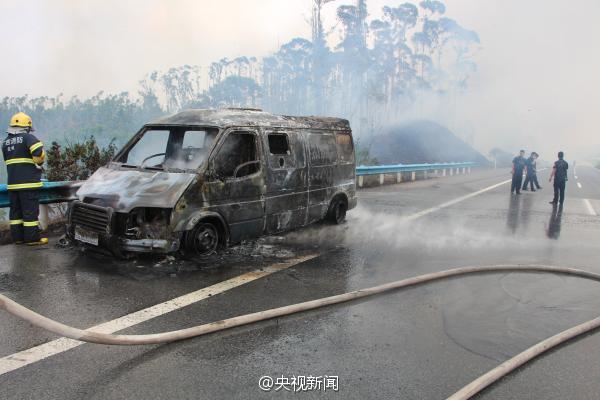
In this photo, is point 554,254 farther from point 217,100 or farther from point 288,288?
point 217,100


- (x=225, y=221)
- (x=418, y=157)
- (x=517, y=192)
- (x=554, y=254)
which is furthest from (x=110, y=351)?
(x=418, y=157)

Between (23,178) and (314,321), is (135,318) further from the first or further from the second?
(23,178)

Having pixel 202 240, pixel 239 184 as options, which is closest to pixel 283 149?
pixel 239 184

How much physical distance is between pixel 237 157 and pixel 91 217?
6.80 ft

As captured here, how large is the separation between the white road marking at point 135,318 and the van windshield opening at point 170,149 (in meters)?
1.68

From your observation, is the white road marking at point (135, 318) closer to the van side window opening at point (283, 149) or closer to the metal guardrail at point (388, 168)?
the van side window opening at point (283, 149)

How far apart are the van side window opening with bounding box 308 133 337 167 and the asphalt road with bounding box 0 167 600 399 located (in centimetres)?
144

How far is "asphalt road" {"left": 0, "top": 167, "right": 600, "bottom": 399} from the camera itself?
2996mm

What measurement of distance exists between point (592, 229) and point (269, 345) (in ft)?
29.0

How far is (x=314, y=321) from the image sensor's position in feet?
13.4

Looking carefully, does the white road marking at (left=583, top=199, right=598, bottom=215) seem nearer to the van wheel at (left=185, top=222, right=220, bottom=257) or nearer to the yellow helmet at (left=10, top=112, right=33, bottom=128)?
the van wheel at (left=185, top=222, right=220, bottom=257)

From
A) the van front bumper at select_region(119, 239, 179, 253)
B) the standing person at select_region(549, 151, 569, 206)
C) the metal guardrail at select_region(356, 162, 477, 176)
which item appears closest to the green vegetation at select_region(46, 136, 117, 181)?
the van front bumper at select_region(119, 239, 179, 253)

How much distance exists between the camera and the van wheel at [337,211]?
8633mm

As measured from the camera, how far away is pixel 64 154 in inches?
362
